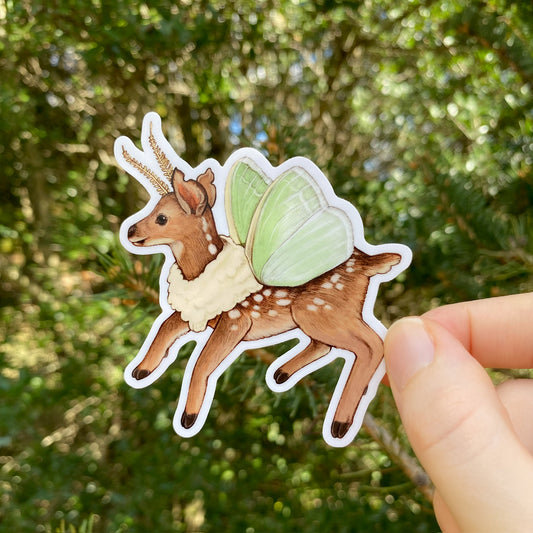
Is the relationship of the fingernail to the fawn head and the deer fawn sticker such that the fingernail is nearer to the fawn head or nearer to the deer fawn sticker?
the deer fawn sticker

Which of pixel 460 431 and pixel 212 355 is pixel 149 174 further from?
pixel 460 431

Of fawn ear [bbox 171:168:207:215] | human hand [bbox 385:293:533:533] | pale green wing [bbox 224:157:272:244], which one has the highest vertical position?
fawn ear [bbox 171:168:207:215]

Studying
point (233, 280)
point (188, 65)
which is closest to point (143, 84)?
point (188, 65)

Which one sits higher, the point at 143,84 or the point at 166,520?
the point at 143,84

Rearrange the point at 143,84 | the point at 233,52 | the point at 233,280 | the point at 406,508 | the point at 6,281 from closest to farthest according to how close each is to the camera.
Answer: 1. the point at 233,280
2. the point at 406,508
3. the point at 143,84
4. the point at 233,52
5. the point at 6,281

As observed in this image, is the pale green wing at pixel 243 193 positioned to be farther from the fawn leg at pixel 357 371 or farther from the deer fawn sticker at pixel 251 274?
the fawn leg at pixel 357 371

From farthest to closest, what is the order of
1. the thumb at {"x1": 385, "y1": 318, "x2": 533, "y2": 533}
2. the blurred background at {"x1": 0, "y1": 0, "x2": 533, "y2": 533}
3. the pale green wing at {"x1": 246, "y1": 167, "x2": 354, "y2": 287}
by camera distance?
the blurred background at {"x1": 0, "y1": 0, "x2": 533, "y2": 533}, the pale green wing at {"x1": 246, "y1": 167, "x2": 354, "y2": 287}, the thumb at {"x1": 385, "y1": 318, "x2": 533, "y2": 533}

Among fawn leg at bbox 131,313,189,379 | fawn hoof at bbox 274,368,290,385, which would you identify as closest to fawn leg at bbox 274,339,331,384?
fawn hoof at bbox 274,368,290,385

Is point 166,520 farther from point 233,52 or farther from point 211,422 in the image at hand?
point 233,52
